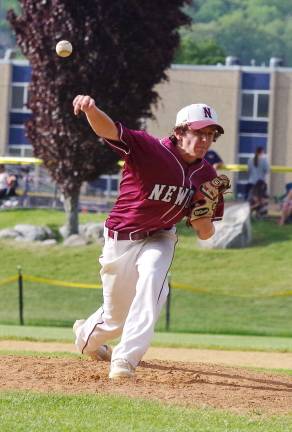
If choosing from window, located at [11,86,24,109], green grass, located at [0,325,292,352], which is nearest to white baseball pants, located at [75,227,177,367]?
green grass, located at [0,325,292,352]

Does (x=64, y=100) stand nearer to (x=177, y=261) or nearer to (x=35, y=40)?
(x=35, y=40)

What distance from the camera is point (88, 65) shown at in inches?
986

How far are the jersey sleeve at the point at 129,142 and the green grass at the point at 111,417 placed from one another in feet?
5.63

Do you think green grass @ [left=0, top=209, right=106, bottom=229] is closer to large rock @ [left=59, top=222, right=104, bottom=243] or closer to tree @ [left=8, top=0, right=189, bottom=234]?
large rock @ [left=59, top=222, right=104, bottom=243]

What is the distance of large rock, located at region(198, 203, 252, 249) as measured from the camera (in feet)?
82.0

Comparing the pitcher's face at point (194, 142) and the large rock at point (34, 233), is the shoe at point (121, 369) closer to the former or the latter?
the pitcher's face at point (194, 142)

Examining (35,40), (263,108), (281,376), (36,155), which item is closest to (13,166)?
(36,155)

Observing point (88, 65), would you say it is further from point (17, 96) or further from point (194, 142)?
point (17, 96)

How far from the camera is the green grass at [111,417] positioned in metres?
6.89

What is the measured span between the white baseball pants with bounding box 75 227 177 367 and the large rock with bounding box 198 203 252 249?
1583 cm

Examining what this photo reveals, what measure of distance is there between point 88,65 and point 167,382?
55.8 ft

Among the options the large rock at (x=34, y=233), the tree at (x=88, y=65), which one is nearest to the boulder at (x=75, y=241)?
the tree at (x=88, y=65)

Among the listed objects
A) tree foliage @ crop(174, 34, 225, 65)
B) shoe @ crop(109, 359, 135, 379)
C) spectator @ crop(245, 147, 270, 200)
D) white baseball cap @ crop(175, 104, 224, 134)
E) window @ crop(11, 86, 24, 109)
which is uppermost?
tree foliage @ crop(174, 34, 225, 65)

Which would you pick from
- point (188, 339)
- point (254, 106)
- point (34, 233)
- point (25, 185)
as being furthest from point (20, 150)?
point (188, 339)
